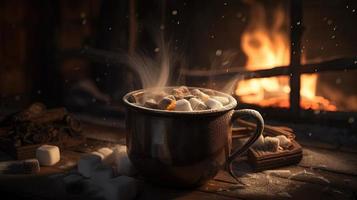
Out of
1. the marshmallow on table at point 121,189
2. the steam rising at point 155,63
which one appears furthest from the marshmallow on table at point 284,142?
the steam rising at point 155,63

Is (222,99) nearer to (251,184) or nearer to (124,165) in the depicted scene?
(251,184)

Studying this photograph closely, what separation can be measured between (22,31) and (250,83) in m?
2.19

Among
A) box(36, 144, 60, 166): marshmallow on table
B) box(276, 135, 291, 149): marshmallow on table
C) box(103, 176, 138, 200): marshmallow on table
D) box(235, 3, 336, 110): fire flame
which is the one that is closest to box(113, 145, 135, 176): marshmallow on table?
box(103, 176, 138, 200): marshmallow on table

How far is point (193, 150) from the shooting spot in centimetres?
227

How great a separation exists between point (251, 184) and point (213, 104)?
0.52 meters

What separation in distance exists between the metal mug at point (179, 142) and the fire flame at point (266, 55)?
183cm

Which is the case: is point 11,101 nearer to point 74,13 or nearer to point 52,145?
point 74,13

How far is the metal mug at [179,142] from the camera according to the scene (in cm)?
225

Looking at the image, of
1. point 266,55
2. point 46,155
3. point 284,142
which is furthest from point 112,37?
point 284,142

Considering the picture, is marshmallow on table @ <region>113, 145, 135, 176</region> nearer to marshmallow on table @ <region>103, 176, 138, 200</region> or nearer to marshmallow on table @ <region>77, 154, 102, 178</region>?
marshmallow on table @ <region>77, 154, 102, 178</region>

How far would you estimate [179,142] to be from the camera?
2256 millimetres

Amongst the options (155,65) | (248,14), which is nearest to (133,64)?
(155,65)

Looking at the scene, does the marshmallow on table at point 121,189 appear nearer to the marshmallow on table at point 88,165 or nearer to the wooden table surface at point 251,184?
the wooden table surface at point 251,184

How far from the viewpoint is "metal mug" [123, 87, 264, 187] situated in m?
2.25
